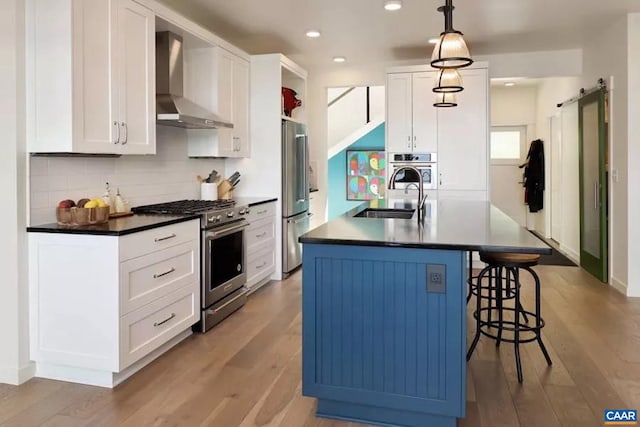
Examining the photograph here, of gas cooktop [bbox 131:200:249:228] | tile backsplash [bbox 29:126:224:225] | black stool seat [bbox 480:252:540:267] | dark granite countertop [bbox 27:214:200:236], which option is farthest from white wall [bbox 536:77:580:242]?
dark granite countertop [bbox 27:214:200:236]

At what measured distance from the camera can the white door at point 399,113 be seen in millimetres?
5855

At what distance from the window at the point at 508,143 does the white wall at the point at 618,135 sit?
12.5 feet

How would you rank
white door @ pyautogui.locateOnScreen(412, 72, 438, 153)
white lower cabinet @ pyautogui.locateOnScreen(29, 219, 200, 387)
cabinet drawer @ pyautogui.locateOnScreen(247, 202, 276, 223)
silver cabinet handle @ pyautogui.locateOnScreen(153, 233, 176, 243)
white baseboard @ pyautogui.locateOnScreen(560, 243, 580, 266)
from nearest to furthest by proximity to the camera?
white lower cabinet @ pyautogui.locateOnScreen(29, 219, 200, 387), silver cabinet handle @ pyautogui.locateOnScreen(153, 233, 176, 243), cabinet drawer @ pyautogui.locateOnScreen(247, 202, 276, 223), white door @ pyautogui.locateOnScreen(412, 72, 438, 153), white baseboard @ pyautogui.locateOnScreen(560, 243, 580, 266)

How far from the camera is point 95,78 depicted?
9.53 feet

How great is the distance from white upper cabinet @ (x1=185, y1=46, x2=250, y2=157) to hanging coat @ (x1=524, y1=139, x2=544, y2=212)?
5609mm

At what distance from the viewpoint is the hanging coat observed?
27.2 ft

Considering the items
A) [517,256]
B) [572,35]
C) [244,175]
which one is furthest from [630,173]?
[244,175]

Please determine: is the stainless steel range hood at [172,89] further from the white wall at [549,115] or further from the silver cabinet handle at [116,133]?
the white wall at [549,115]

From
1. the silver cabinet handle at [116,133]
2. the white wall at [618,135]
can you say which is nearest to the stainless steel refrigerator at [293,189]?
the silver cabinet handle at [116,133]

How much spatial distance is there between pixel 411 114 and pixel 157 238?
3.82m

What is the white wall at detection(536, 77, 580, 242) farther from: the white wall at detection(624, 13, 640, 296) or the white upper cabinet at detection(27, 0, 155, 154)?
the white upper cabinet at detection(27, 0, 155, 154)

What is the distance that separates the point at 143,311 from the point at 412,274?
64.8 inches

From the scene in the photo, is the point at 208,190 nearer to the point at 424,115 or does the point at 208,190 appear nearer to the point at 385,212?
the point at 385,212

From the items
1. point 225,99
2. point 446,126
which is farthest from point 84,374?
point 446,126
